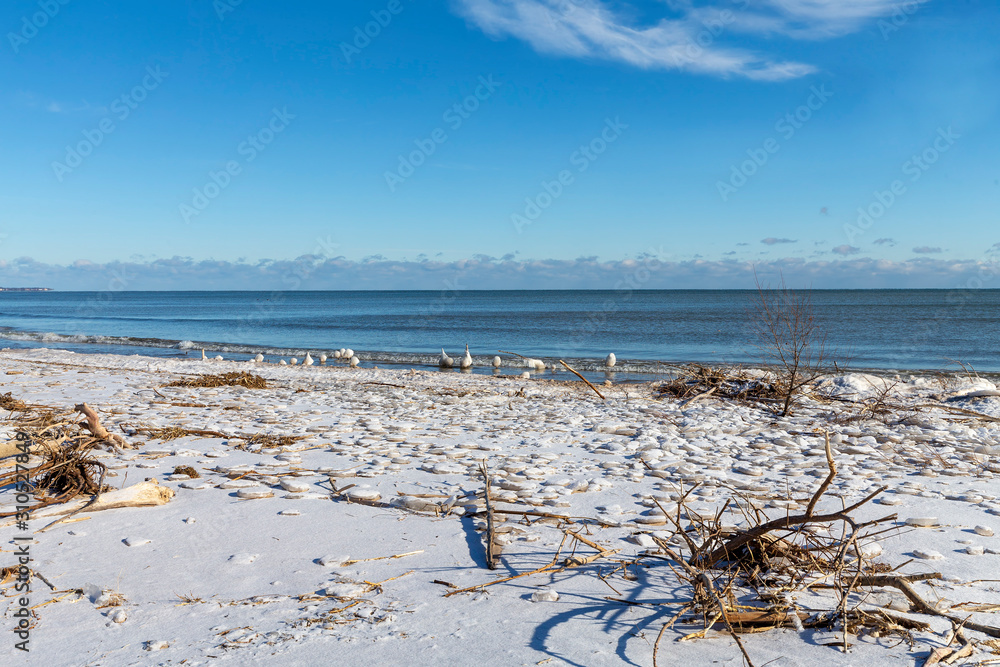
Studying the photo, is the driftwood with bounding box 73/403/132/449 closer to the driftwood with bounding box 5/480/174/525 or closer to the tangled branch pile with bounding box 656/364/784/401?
the driftwood with bounding box 5/480/174/525

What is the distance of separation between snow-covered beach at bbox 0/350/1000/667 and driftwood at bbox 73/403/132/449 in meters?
0.14

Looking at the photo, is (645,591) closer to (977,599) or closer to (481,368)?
(977,599)

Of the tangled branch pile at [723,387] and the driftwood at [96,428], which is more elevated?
the driftwood at [96,428]

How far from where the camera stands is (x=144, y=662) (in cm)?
200

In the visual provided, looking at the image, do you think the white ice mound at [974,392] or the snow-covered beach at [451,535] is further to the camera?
the white ice mound at [974,392]

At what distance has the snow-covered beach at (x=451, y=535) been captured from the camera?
7.08 ft

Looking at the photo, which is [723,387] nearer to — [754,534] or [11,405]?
[754,534]

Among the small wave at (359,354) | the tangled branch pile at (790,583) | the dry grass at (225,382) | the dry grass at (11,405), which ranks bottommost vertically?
the small wave at (359,354)

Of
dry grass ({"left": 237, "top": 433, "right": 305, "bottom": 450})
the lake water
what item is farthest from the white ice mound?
dry grass ({"left": 237, "top": 433, "right": 305, "bottom": 450})

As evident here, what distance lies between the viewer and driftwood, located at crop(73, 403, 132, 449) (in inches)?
164

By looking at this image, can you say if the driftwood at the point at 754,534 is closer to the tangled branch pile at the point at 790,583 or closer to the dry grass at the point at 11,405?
the tangled branch pile at the point at 790,583

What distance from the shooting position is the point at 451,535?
10.6ft

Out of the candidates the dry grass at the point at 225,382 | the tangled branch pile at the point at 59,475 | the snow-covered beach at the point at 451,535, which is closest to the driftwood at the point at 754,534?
the snow-covered beach at the point at 451,535

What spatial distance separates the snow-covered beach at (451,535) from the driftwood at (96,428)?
14 cm
